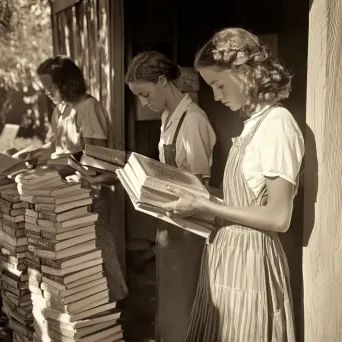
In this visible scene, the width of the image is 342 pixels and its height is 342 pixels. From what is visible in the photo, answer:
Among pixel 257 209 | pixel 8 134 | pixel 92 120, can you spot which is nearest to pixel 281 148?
pixel 257 209

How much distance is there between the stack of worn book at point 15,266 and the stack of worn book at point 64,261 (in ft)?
0.31

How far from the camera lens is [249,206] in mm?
2479

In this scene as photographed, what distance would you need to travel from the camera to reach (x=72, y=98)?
16.6 ft

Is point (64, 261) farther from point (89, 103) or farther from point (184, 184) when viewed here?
point (89, 103)

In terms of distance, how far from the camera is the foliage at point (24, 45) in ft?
33.2

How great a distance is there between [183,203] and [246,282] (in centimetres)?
48

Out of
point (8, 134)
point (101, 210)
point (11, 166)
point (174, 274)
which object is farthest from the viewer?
point (8, 134)

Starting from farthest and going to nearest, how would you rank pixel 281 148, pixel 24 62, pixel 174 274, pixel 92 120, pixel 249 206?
pixel 24 62 < pixel 92 120 < pixel 174 274 < pixel 249 206 < pixel 281 148

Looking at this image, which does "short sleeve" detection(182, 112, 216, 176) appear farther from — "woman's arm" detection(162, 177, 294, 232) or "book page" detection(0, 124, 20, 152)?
"book page" detection(0, 124, 20, 152)

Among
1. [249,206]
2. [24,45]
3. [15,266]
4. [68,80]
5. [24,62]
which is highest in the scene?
[24,45]

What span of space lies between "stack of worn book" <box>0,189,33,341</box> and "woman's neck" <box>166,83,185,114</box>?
1.27 m

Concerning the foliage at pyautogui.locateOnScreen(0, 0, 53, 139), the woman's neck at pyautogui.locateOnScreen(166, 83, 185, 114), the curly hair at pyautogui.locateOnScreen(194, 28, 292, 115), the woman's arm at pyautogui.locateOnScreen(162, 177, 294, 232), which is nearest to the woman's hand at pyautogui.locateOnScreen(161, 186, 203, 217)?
the woman's arm at pyautogui.locateOnScreen(162, 177, 294, 232)

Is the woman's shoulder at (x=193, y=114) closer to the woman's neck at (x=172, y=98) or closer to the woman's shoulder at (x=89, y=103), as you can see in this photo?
the woman's neck at (x=172, y=98)

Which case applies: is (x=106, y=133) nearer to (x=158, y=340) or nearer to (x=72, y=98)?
(x=72, y=98)
